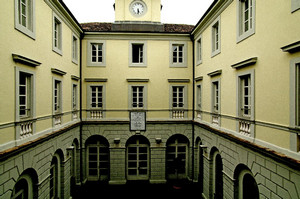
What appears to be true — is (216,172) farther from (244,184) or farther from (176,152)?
(176,152)

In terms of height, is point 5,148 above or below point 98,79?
below

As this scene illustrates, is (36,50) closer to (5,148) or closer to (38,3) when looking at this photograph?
(38,3)

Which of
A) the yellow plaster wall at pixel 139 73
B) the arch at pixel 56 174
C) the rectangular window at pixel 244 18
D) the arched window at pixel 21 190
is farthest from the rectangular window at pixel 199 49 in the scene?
the arched window at pixel 21 190

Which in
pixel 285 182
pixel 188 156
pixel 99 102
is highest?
pixel 99 102

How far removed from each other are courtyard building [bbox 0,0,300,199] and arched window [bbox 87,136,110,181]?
3.1 inches

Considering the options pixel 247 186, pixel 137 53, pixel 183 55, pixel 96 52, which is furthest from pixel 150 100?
pixel 247 186

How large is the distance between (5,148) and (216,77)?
33.6 ft

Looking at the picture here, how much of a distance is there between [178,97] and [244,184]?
26.9ft

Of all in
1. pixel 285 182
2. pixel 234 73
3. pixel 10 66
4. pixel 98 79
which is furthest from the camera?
pixel 98 79

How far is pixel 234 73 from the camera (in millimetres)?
9656

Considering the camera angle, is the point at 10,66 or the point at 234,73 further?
the point at 234,73

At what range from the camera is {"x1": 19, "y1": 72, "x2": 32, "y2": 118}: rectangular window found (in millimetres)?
8445

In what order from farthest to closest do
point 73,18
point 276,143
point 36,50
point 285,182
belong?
1. point 73,18
2. point 36,50
3. point 276,143
4. point 285,182

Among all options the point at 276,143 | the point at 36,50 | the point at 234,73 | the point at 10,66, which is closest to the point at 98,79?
the point at 36,50
